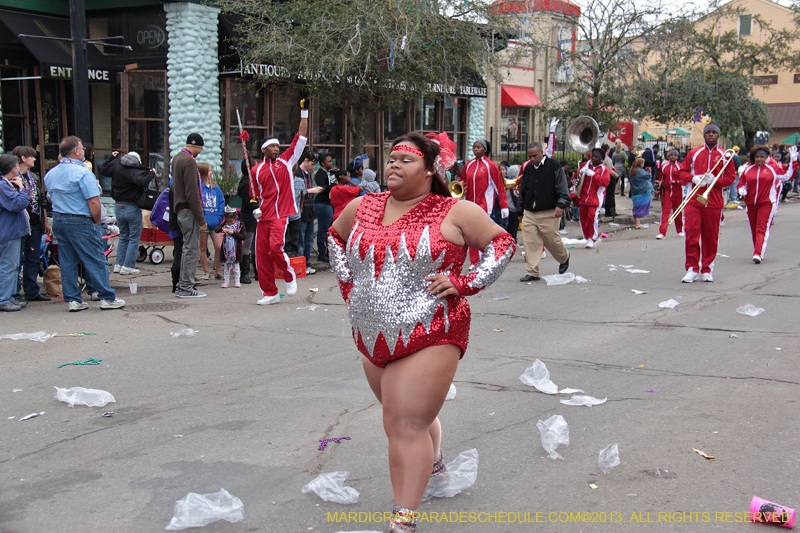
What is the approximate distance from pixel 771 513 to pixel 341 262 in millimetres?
2347

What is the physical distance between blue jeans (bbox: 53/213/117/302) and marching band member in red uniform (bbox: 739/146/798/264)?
968 centimetres

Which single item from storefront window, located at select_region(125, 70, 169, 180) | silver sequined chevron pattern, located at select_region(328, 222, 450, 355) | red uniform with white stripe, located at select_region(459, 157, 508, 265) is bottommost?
silver sequined chevron pattern, located at select_region(328, 222, 450, 355)

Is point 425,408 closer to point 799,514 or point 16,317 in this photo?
point 799,514

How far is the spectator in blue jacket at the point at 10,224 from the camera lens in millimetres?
8453

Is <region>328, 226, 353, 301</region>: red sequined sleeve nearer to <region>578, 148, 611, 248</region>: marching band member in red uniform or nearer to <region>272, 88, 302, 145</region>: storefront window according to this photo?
<region>578, 148, 611, 248</region>: marching band member in red uniform

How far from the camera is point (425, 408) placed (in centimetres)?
317

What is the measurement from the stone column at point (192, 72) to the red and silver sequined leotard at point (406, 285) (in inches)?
566

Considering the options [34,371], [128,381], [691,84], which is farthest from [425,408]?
[691,84]

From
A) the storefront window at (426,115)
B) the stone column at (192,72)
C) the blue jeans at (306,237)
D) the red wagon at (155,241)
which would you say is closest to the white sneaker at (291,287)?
the blue jeans at (306,237)

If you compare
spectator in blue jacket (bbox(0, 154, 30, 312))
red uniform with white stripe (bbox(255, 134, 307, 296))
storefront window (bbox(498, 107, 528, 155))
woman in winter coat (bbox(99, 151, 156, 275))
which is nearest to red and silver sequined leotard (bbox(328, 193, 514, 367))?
red uniform with white stripe (bbox(255, 134, 307, 296))

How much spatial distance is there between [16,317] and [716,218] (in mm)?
8868

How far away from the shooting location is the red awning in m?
30.9

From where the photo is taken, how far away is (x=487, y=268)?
11.0 ft

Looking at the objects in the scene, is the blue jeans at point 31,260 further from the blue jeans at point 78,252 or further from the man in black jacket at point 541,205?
the man in black jacket at point 541,205
